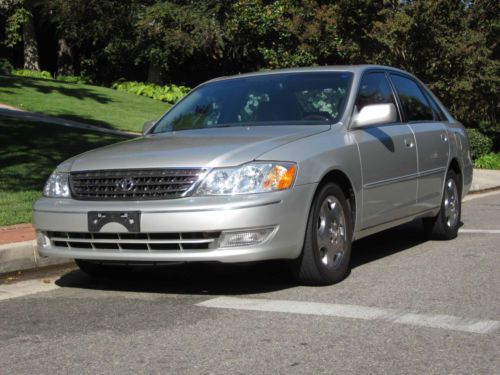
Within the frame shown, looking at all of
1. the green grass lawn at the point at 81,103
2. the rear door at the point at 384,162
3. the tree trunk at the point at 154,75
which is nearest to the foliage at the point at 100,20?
the tree trunk at the point at 154,75

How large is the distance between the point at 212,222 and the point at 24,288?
1.92 m

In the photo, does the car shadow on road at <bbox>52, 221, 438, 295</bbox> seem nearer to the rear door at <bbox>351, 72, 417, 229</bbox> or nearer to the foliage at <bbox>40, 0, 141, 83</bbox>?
the rear door at <bbox>351, 72, 417, 229</bbox>

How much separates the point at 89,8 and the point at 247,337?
94.3ft

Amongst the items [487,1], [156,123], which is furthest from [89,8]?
[156,123]

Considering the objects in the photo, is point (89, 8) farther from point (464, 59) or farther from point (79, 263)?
point (79, 263)

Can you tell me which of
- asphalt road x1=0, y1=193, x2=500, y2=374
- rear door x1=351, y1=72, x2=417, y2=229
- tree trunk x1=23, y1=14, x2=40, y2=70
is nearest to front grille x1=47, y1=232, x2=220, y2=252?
asphalt road x1=0, y1=193, x2=500, y2=374

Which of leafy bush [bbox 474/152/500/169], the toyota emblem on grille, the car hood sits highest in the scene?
the car hood

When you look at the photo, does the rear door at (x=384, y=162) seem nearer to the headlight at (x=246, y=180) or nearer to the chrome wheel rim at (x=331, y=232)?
the chrome wheel rim at (x=331, y=232)

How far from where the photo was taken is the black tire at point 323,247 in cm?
592

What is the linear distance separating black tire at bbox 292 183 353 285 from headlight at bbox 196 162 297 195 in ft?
1.43

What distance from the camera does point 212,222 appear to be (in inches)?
215

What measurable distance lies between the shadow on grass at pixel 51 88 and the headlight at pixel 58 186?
1912 centimetres

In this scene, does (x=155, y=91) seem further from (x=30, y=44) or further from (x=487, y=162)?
(x=487, y=162)

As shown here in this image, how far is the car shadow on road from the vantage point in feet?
20.4
